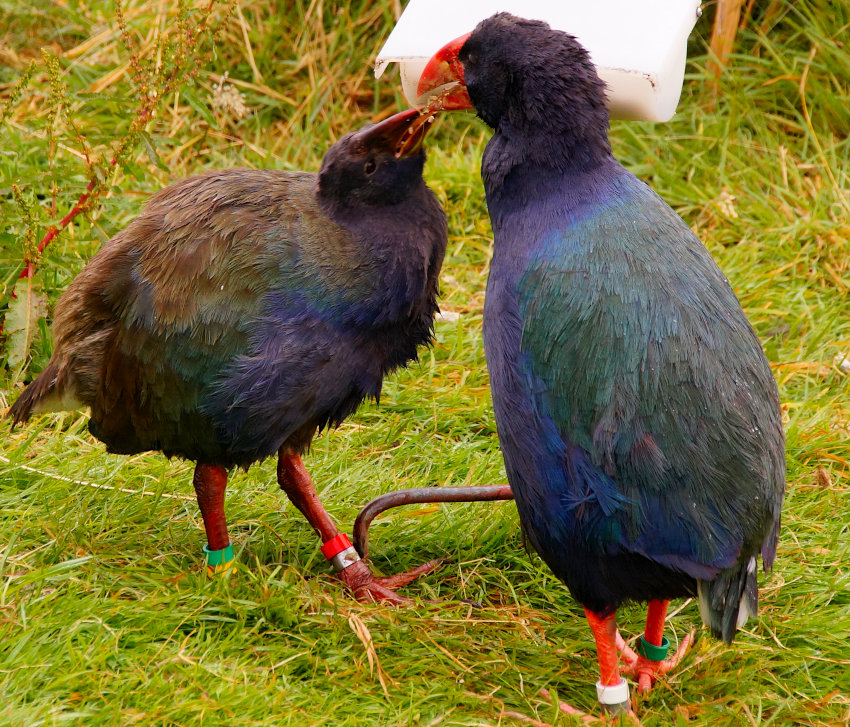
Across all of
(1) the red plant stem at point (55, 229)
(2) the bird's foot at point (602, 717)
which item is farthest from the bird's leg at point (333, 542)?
(1) the red plant stem at point (55, 229)

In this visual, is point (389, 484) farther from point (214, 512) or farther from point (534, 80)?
point (534, 80)

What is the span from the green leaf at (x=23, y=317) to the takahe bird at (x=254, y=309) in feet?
1.95

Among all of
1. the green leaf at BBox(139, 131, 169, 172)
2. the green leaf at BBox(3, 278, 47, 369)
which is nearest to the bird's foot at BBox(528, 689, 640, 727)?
the green leaf at BBox(139, 131, 169, 172)

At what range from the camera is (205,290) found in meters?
2.70

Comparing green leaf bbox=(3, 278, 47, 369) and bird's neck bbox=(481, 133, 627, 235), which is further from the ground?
bird's neck bbox=(481, 133, 627, 235)

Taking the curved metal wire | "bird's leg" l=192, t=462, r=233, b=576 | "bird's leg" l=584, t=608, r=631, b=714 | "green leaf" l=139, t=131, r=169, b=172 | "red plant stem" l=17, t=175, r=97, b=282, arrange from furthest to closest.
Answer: "red plant stem" l=17, t=175, r=97, b=282
"green leaf" l=139, t=131, r=169, b=172
the curved metal wire
"bird's leg" l=192, t=462, r=233, b=576
"bird's leg" l=584, t=608, r=631, b=714

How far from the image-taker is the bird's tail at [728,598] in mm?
2346

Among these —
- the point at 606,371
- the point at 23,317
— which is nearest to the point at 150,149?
the point at 23,317

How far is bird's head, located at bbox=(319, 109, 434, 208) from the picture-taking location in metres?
Answer: 2.78

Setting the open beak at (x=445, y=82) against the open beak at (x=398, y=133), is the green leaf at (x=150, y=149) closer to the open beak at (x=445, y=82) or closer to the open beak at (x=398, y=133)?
the open beak at (x=398, y=133)

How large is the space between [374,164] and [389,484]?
39.8 inches

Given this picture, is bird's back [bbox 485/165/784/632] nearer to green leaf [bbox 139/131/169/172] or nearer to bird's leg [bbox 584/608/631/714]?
bird's leg [bbox 584/608/631/714]

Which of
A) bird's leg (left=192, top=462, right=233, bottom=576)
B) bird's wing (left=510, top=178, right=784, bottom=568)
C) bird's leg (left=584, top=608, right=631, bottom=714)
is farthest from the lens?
bird's leg (left=192, top=462, right=233, bottom=576)

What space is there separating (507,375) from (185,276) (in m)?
0.86
